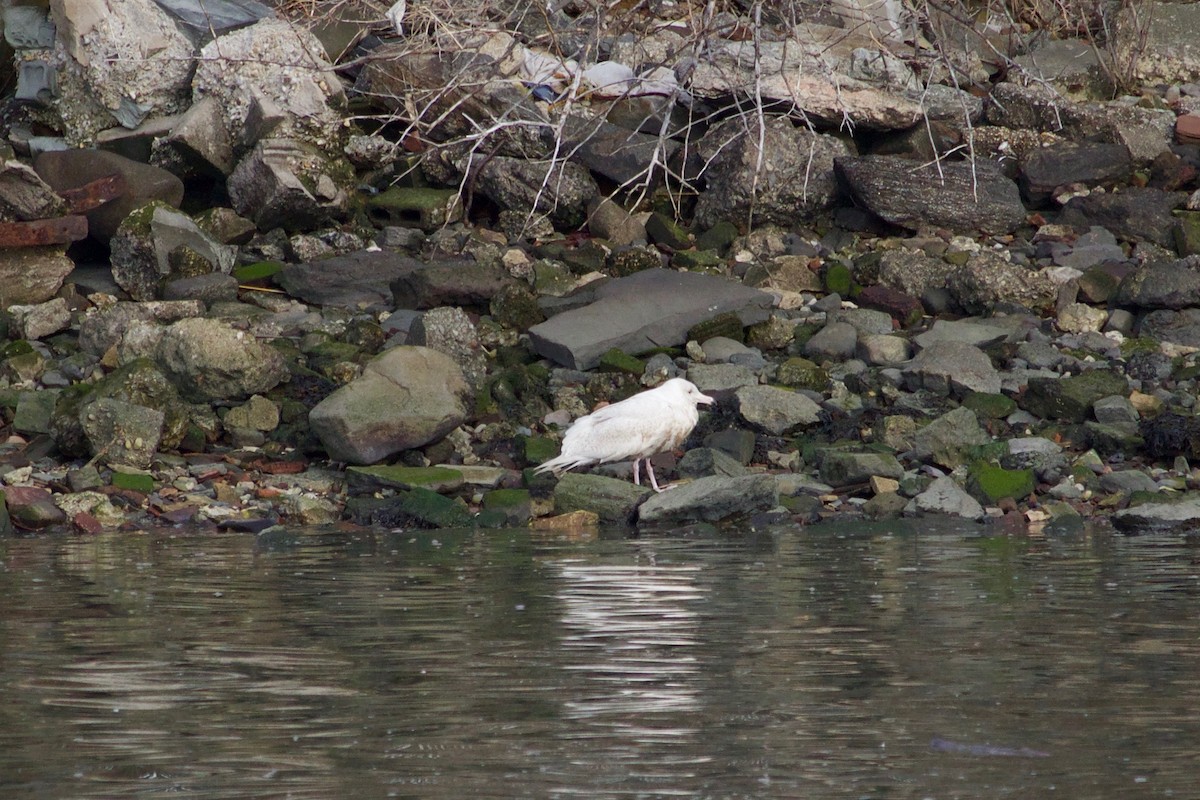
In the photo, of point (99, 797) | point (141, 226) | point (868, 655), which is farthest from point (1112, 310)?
point (99, 797)

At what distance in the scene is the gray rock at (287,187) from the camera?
19.3 metres

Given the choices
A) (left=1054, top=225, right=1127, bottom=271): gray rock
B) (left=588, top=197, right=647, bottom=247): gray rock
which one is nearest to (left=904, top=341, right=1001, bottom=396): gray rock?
(left=1054, top=225, right=1127, bottom=271): gray rock

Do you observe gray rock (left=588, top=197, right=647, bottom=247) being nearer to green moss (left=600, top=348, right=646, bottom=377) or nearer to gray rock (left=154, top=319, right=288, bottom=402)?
green moss (left=600, top=348, right=646, bottom=377)

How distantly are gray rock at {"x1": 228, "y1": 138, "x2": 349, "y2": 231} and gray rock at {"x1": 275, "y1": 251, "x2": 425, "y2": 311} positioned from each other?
3.99 ft

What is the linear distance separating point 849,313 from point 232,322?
6.29 meters

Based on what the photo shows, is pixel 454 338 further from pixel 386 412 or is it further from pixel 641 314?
pixel 386 412

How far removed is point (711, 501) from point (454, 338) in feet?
15.1

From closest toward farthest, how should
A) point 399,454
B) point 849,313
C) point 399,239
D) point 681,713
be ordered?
point 681,713, point 399,454, point 849,313, point 399,239

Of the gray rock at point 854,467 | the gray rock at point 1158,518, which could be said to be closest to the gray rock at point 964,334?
the gray rock at point 854,467

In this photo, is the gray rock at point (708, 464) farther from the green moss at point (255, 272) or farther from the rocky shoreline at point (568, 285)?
the green moss at point (255, 272)

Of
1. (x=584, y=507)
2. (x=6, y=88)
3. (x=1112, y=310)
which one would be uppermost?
(x=6, y=88)

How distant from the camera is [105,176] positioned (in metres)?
19.2

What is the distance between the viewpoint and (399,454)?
43.8ft

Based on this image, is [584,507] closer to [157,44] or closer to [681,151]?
[681,151]
